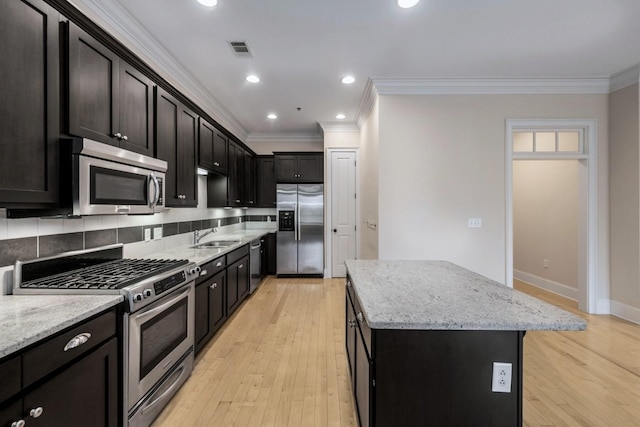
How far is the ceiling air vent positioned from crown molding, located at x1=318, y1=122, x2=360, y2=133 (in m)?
2.44

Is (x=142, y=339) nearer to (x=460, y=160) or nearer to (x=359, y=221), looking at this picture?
(x=460, y=160)

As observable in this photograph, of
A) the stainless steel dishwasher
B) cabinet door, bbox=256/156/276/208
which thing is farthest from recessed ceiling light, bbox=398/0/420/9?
cabinet door, bbox=256/156/276/208

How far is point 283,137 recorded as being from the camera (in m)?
6.21

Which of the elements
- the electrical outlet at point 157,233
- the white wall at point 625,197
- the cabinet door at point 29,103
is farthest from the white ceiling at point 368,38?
the electrical outlet at point 157,233

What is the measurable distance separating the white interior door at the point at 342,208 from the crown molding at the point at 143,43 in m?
2.37

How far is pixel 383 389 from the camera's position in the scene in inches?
49.3

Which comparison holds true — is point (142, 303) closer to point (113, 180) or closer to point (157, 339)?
point (157, 339)

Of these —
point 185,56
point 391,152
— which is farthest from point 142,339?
point 391,152

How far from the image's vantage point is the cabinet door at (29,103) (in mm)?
1258

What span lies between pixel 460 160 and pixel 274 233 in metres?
3.52

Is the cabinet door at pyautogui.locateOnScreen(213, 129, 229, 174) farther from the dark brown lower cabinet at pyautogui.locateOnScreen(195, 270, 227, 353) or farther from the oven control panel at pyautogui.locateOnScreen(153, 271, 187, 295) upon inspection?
the oven control panel at pyautogui.locateOnScreen(153, 271, 187, 295)

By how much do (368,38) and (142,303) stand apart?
279 centimetres

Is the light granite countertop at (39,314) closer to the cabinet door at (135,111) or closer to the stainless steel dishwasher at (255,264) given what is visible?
the cabinet door at (135,111)

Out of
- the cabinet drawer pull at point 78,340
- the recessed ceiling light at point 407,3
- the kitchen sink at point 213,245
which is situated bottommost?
the cabinet drawer pull at point 78,340
